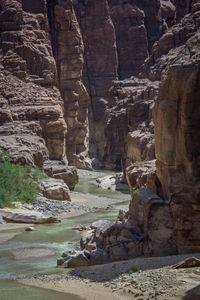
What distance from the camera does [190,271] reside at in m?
11.8

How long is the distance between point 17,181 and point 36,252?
1434cm

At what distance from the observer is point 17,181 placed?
3325 centimetres

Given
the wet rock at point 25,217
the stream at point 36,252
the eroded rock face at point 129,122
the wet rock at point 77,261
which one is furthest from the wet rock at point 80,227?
the eroded rock face at point 129,122

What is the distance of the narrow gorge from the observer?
15.8 metres

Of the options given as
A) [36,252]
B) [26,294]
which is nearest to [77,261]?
[36,252]

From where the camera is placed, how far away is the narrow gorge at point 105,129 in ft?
52.0

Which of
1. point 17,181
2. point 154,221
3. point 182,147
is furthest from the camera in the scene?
point 17,181

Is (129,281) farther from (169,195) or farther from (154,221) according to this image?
(169,195)

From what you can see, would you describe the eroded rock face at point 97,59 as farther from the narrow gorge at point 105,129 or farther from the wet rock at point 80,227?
the wet rock at point 80,227

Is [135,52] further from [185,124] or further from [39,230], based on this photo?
[185,124]

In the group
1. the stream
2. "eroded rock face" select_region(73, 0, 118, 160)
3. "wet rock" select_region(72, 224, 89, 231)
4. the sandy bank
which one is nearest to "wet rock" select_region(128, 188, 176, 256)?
the sandy bank

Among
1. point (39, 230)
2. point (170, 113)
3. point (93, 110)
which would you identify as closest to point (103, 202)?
point (39, 230)

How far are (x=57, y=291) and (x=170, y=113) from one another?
6.99m

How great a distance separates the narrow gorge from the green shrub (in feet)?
2.49
